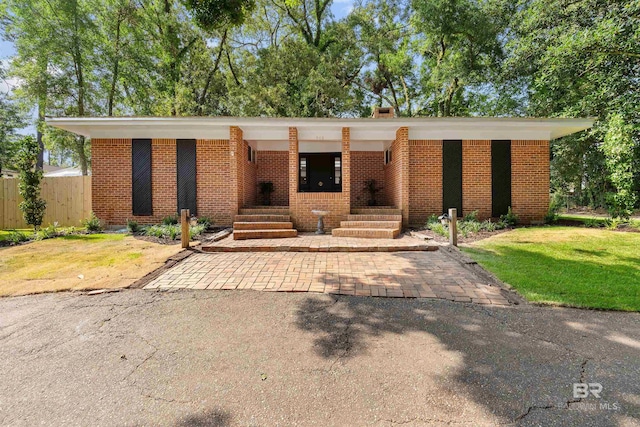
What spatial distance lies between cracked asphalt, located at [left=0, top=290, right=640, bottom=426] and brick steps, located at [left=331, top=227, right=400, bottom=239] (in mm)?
4234

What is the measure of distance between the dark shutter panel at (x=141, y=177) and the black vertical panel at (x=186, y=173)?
3.17ft

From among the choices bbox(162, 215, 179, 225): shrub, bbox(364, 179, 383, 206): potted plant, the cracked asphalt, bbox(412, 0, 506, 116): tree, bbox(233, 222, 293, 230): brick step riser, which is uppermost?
bbox(412, 0, 506, 116): tree

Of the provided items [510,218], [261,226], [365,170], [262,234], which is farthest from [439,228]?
[261,226]

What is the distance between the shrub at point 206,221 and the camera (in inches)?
353

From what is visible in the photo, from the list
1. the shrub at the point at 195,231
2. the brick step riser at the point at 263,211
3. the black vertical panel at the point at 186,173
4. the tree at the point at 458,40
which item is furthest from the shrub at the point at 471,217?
the tree at the point at 458,40

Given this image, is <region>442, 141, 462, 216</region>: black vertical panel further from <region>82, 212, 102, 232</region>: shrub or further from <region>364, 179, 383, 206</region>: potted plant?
<region>82, 212, 102, 232</region>: shrub

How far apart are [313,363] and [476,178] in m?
9.36

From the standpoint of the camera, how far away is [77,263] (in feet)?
17.4

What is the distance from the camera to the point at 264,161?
11844mm

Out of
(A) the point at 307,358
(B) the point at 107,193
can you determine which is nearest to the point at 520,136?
(A) the point at 307,358

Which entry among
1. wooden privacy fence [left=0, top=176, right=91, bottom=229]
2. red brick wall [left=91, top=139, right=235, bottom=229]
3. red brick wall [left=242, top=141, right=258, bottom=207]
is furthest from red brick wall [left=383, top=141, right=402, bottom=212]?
wooden privacy fence [left=0, top=176, right=91, bottom=229]

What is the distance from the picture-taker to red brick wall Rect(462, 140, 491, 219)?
957cm

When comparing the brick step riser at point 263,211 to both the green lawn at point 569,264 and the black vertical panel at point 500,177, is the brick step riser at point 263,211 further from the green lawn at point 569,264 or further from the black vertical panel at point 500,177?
the black vertical panel at point 500,177

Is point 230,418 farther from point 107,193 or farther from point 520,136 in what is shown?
point 520,136
